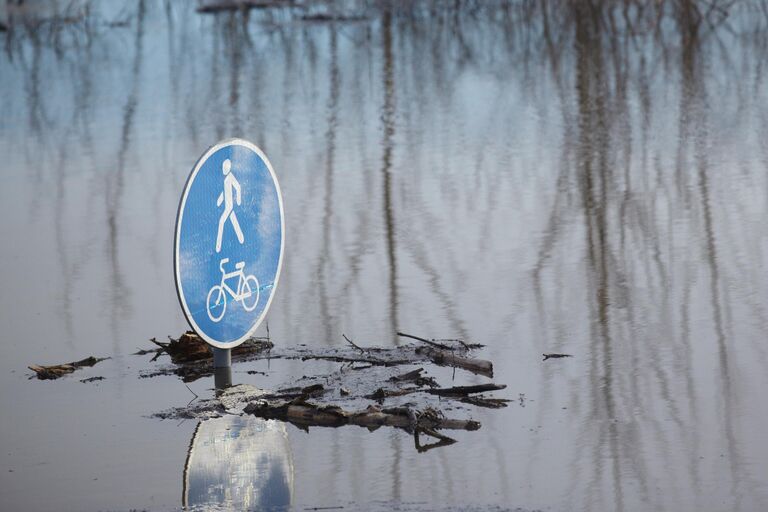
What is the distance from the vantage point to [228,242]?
551 centimetres

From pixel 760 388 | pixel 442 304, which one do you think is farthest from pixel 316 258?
pixel 760 388

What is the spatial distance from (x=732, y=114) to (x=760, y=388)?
20.9ft

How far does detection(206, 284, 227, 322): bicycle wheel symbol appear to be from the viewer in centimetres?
540

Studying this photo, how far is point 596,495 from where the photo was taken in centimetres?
430

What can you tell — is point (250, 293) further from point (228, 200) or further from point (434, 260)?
point (434, 260)

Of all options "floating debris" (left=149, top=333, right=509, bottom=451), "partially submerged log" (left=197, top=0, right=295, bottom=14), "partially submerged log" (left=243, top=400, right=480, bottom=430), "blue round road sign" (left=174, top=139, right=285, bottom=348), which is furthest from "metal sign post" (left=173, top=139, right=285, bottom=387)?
"partially submerged log" (left=197, top=0, right=295, bottom=14)

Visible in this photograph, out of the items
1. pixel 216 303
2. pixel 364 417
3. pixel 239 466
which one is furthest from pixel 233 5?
pixel 239 466

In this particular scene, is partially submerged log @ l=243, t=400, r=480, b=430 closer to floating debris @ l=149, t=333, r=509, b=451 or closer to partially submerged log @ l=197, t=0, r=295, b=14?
floating debris @ l=149, t=333, r=509, b=451

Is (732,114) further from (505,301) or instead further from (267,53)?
(267,53)

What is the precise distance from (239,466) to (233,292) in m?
1.06

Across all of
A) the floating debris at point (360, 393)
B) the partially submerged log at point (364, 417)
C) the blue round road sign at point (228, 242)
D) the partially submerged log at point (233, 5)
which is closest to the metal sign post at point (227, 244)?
the blue round road sign at point (228, 242)

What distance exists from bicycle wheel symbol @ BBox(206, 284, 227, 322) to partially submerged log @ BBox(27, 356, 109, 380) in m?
0.77

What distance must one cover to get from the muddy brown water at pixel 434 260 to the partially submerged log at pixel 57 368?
68 mm

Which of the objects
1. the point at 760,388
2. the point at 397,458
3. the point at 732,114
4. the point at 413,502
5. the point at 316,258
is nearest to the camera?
the point at 413,502
